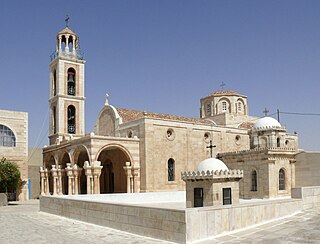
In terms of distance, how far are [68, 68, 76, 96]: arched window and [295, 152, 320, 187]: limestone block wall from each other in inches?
816

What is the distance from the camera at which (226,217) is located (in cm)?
1119

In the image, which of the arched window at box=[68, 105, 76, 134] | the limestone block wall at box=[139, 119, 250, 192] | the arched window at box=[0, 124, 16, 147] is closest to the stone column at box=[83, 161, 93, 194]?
the limestone block wall at box=[139, 119, 250, 192]

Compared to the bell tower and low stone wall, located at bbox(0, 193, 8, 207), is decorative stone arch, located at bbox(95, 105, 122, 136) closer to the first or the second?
the bell tower

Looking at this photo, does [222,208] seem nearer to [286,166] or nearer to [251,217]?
[251,217]

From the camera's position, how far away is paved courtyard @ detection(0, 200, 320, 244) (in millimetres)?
10438

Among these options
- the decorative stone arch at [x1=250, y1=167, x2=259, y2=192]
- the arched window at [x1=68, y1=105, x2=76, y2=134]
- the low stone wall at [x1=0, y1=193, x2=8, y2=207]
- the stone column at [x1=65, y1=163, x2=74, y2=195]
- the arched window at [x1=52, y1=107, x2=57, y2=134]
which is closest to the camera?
the low stone wall at [x1=0, y1=193, x2=8, y2=207]

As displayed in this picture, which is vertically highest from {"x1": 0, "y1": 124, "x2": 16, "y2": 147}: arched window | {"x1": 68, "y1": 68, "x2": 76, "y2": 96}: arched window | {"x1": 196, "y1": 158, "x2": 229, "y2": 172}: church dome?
{"x1": 68, "y1": 68, "x2": 76, "y2": 96}: arched window

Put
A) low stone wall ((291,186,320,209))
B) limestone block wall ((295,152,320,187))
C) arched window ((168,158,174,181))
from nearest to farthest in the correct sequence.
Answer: low stone wall ((291,186,320,209))
limestone block wall ((295,152,320,187))
arched window ((168,158,174,181))

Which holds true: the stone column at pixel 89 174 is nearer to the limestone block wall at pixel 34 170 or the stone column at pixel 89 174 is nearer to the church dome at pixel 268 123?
the church dome at pixel 268 123

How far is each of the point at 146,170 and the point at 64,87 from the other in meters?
12.1

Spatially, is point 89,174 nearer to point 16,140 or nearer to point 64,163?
point 64,163

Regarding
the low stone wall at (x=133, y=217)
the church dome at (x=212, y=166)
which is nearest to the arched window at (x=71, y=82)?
the low stone wall at (x=133, y=217)

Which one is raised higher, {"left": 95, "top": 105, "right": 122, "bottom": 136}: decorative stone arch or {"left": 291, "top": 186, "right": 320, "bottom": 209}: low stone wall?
{"left": 95, "top": 105, "right": 122, "bottom": 136}: decorative stone arch

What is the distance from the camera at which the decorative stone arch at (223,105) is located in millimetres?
42938
